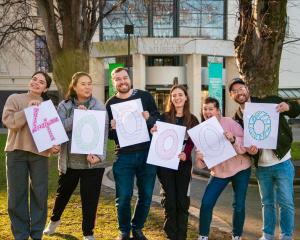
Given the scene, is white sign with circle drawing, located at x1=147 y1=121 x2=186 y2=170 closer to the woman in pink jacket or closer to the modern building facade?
the woman in pink jacket

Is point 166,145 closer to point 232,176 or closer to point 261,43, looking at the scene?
point 232,176

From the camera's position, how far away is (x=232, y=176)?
212 inches

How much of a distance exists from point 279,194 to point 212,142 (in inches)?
39.2

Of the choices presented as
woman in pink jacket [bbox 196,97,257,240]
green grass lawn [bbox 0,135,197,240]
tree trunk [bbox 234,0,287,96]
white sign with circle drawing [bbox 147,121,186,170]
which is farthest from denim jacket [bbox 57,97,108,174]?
tree trunk [bbox 234,0,287,96]

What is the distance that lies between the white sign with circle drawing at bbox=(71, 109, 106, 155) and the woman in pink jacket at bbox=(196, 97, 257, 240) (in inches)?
48.4

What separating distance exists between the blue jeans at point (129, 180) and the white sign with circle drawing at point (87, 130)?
35cm

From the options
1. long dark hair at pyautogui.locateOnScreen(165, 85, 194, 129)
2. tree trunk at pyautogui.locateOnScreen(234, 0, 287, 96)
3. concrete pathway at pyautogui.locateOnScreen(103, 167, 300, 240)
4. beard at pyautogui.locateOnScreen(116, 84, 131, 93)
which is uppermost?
tree trunk at pyautogui.locateOnScreen(234, 0, 287, 96)

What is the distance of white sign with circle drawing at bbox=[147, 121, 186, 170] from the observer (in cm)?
541

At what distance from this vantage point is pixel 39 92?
536 centimetres

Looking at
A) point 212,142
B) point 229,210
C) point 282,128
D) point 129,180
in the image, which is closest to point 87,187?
point 129,180

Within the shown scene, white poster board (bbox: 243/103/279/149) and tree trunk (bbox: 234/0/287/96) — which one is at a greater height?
tree trunk (bbox: 234/0/287/96)

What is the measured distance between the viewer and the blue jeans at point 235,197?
5.39m

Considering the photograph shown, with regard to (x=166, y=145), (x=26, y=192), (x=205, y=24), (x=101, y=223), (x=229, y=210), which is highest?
(x=205, y=24)

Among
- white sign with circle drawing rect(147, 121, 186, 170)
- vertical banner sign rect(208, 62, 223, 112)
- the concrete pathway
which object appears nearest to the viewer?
white sign with circle drawing rect(147, 121, 186, 170)
